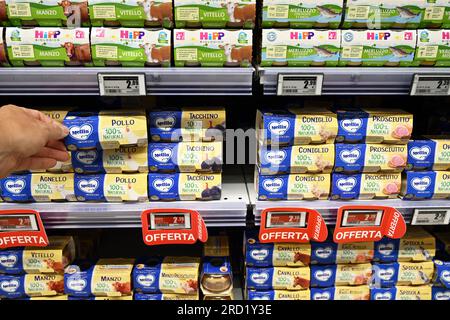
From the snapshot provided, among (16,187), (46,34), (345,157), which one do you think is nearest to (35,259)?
(16,187)

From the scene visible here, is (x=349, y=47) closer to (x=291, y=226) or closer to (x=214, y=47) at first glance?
(x=214, y=47)

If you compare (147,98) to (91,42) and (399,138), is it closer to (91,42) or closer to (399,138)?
(91,42)

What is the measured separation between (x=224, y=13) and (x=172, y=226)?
2.21 feet

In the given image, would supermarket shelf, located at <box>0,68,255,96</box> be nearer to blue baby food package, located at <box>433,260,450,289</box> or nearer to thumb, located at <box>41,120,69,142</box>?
thumb, located at <box>41,120,69,142</box>

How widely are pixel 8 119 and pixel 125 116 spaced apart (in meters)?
0.33

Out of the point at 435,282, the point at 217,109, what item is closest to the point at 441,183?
the point at 435,282

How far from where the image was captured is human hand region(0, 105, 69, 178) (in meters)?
0.85

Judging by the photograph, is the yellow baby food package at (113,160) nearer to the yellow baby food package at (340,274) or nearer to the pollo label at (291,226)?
the pollo label at (291,226)

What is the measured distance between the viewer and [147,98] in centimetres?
140

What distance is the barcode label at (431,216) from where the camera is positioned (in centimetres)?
118

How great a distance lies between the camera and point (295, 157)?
→ 1153mm

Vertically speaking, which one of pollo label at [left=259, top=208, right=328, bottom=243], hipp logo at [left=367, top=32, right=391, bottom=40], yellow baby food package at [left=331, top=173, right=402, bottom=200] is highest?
hipp logo at [left=367, top=32, right=391, bottom=40]

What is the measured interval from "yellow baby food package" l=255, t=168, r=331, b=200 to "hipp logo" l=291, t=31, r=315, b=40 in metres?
0.43

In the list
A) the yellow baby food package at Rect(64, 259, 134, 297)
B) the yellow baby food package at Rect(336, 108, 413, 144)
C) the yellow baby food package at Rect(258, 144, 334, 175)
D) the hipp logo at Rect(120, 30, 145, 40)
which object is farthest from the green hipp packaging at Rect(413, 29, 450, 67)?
the yellow baby food package at Rect(64, 259, 134, 297)
